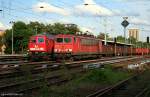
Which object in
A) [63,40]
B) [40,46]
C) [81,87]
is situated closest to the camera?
[81,87]

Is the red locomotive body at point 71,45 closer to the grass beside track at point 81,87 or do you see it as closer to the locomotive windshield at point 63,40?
the locomotive windshield at point 63,40

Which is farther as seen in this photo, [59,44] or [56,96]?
[59,44]

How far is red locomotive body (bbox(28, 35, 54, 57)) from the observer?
44.2 meters

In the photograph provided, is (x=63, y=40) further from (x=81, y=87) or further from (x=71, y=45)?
(x=81, y=87)

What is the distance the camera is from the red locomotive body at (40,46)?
1740 inches

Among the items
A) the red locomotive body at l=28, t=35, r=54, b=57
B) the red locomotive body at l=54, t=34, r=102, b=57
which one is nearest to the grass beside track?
the red locomotive body at l=54, t=34, r=102, b=57

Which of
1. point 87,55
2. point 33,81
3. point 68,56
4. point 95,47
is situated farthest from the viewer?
point 95,47

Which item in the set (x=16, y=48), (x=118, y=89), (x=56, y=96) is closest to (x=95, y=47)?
(x=118, y=89)

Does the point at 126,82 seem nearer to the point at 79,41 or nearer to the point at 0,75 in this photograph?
the point at 0,75

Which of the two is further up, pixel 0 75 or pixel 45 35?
pixel 45 35

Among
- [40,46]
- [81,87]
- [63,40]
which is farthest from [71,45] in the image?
[81,87]

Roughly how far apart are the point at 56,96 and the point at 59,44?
30.0 meters

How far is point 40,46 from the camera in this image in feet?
146

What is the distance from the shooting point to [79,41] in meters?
44.7
